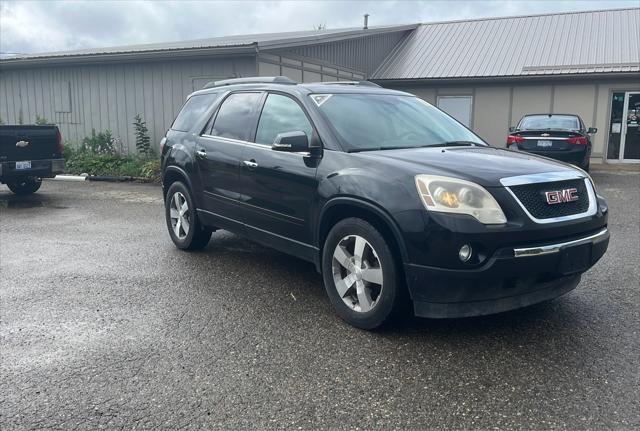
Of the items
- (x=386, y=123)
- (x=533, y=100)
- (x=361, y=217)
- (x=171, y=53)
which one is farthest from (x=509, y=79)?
(x=361, y=217)

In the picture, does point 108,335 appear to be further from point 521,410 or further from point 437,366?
point 521,410

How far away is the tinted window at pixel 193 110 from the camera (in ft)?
19.8

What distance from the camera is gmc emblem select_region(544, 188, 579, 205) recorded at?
3.62 m

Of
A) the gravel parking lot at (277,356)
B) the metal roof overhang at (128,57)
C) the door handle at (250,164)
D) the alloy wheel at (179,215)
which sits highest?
the metal roof overhang at (128,57)

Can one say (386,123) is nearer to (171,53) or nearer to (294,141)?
(294,141)

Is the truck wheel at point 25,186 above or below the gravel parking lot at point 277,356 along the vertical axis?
above

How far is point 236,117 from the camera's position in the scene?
17.8 feet

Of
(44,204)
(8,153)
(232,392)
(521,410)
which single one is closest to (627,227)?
(521,410)

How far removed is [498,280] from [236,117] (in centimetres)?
310

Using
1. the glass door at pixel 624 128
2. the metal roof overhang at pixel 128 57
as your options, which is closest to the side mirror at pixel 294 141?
the metal roof overhang at pixel 128 57

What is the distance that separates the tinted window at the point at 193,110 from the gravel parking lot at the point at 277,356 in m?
1.58

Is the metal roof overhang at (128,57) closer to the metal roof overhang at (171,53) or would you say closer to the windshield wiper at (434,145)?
the metal roof overhang at (171,53)

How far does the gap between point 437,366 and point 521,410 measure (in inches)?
24.2

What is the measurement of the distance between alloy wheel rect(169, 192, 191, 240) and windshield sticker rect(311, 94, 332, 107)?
7.17 ft
